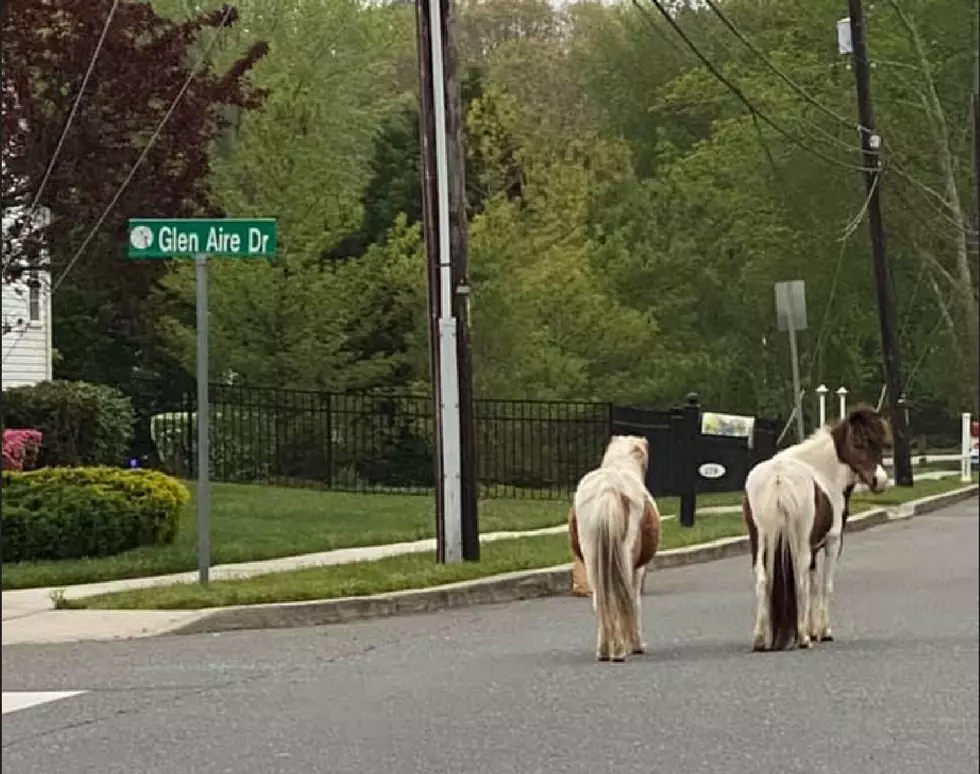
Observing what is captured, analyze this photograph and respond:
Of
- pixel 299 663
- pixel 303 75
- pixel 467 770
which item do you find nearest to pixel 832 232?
pixel 467 770

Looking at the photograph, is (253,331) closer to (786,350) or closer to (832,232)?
(786,350)

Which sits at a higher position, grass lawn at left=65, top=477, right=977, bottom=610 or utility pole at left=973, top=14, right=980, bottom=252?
utility pole at left=973, top=14, right=980, bottom=252

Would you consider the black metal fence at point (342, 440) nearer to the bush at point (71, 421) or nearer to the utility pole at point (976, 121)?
the bush at point (71, 421)

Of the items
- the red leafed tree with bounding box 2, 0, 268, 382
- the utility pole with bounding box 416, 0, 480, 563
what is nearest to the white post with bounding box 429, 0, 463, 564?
the utility pole with bounding box 416, 0, 480, 563

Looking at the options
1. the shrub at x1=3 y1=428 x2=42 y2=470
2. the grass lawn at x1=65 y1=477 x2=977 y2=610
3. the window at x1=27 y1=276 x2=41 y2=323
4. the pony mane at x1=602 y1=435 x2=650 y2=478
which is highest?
the window at x1=27 y1=276 x2=41 y2=323

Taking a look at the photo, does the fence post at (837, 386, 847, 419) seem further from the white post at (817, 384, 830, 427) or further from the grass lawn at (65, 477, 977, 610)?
the grass lawn at (65, 477, 977, 610)

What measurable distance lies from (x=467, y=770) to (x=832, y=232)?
266 cm

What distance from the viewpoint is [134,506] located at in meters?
14.2

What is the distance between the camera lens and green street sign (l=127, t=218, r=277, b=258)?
11.6 metres

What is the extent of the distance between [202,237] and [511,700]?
17.2 feet

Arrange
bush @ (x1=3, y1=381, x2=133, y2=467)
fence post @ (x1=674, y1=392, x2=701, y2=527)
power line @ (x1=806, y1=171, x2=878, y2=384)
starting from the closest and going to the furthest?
power line @ (x1=806, y1=171, x2=878, y2=384), fence post @ (x1=674, y1=392, x2=701, y2=527), bush @ (x1=3, y1=381, x2=133, y2=467)

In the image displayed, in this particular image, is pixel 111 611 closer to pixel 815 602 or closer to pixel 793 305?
pixel 815 602

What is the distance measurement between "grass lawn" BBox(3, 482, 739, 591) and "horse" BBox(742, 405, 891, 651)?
622 centimetres

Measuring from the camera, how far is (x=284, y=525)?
55.7 ft
